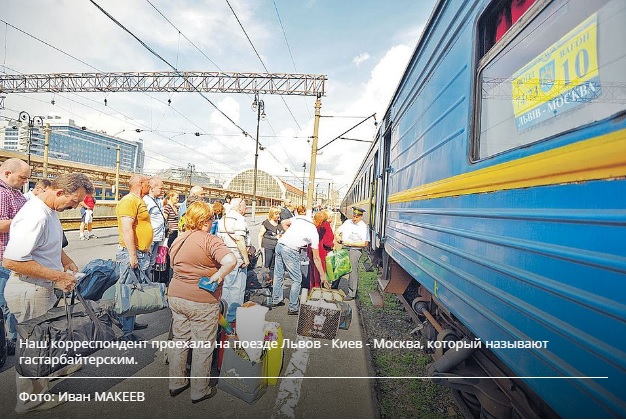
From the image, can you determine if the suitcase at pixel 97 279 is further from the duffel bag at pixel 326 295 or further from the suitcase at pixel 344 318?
the suitcase at pixel 344 318

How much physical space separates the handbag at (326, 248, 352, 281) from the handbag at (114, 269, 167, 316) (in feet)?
9.80

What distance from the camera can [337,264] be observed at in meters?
5.82

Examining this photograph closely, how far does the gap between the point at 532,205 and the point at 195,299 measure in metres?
2.29

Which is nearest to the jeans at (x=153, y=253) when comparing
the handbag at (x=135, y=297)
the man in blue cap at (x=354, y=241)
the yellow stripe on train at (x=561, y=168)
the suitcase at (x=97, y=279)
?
the handbag at (x=135, y=297)

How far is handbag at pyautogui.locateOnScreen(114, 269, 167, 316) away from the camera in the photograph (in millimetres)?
3137

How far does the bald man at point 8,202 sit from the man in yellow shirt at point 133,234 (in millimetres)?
848

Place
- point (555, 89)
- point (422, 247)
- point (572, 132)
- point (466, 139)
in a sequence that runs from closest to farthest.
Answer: point (572, 132) → point (555, 89) → point (466, 139) → point (422, 247)

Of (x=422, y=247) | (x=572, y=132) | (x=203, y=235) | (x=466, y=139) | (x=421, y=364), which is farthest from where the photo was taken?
(x=421, y=364)

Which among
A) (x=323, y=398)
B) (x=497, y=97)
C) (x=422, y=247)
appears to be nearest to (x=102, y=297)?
(x=323, y=398)

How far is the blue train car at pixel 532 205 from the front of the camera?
43.2 inches

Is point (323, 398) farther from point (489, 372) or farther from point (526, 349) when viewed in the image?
point (526, 349)

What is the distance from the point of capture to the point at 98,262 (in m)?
3.26

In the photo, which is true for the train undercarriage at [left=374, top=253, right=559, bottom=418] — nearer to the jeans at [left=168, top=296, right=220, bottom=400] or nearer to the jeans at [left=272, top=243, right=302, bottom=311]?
the jeans at [left=168, top=296, right=220, bottom=400]

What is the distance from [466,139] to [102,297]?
3.26 m
